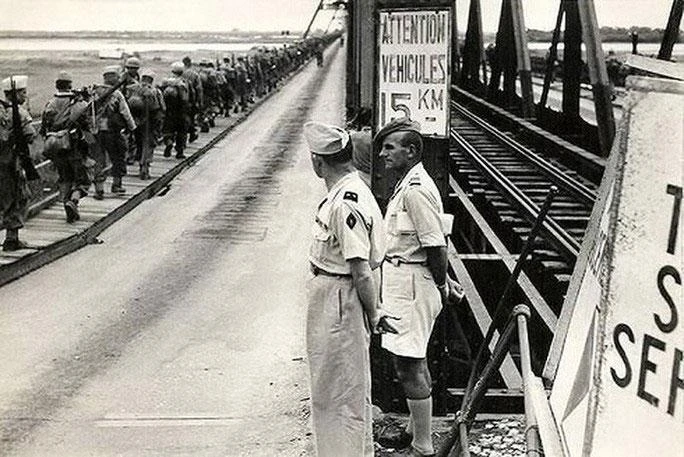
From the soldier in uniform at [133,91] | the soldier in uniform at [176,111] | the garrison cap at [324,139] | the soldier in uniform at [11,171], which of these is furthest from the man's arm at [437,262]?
the soldier in uniform at [176,111]

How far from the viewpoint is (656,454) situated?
198 centimetres

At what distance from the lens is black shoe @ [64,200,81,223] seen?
12516 mm

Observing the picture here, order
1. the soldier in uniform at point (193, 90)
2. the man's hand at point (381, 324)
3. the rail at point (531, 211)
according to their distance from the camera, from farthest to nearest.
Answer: the soldier in uniform at point (193, 90) < the rail at point (531, 211) < the man's hand at point (381, 324)

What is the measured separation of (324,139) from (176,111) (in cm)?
1479

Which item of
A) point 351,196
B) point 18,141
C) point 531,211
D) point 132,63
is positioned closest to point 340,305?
point 351,196

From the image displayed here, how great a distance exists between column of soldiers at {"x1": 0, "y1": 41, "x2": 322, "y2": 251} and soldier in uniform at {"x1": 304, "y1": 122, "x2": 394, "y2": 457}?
21.5 feet

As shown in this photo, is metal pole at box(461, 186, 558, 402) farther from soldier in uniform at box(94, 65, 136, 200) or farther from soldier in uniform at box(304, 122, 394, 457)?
soldier in uniform at box(94, 65, 136, 200)

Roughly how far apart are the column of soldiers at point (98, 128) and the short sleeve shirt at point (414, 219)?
6.42 meters

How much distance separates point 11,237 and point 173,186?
21.1 ft

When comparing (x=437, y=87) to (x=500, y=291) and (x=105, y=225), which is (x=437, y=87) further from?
(x=105, y=225)

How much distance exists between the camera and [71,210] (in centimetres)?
1253

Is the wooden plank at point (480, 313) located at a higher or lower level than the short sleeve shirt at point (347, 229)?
lower

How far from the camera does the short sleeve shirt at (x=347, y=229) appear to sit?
4613 mm

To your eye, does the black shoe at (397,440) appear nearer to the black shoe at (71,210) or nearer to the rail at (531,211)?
the rail at (531,211)
